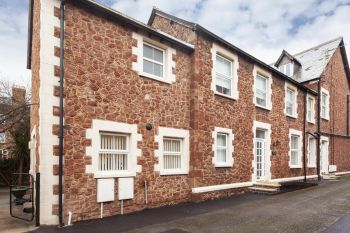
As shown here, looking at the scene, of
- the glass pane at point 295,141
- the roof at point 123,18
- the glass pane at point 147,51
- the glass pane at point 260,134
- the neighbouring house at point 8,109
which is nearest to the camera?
the roof at point 123,18

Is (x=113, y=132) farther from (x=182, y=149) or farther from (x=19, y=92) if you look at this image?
(x=19, y=92)

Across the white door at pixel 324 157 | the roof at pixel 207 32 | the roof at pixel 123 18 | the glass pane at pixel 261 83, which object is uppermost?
the roof at pixel 207 32

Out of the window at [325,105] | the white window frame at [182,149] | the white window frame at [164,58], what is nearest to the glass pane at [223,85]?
the white window frame at [164,58]

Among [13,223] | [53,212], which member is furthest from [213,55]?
[13,223]

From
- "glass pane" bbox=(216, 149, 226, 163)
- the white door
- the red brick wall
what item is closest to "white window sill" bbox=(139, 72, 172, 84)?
the red brick wall

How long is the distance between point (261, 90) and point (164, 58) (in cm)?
629

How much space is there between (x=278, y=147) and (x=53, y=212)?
11.6 m

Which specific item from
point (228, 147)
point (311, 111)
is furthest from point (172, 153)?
point (311, 111)

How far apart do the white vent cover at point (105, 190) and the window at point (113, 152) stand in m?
0.38

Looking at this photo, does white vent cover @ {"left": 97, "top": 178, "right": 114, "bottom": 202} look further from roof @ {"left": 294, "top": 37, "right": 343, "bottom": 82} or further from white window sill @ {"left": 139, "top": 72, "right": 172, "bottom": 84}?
roof @ {"left": 294, "top": 37, "right": 343, "bottom": 82}

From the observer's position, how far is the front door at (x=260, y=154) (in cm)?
1369

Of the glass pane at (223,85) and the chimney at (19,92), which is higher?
the chimney at (19,92)

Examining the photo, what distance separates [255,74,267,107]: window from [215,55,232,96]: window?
224cm

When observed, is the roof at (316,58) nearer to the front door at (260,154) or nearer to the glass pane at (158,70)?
the front door at (260,154)
